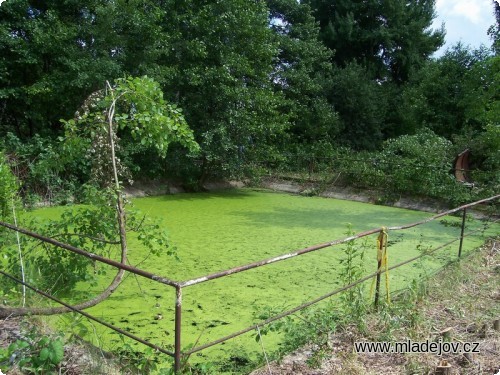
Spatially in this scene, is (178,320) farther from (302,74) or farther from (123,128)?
(302,74)

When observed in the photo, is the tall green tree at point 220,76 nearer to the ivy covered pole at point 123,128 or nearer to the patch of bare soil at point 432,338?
the ivy covered pole at point 123,128

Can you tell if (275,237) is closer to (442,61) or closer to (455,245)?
(455,245)

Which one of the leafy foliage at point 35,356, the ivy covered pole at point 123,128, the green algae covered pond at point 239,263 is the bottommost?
the green algae covered pond at point 239,263

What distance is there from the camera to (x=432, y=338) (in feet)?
9.90

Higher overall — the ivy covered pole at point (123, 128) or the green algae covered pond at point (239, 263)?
the ivy covered pole at point (123, 128)

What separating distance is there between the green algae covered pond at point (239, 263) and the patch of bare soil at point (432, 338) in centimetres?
47

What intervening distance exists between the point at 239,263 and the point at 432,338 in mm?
2698

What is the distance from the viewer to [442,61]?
54.0ft

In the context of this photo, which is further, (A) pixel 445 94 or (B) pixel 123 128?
(A) pixel 445 94

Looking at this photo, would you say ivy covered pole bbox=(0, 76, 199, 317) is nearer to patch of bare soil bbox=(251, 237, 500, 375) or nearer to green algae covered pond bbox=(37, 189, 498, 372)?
green algae covered pond bbox=(37, 189, 498, 372)

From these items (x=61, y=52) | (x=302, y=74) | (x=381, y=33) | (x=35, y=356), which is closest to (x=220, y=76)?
(x=61, y=52)

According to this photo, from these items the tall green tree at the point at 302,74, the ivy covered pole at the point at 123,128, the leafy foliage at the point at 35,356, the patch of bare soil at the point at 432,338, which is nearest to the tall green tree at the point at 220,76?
the tall green tree at the point at 302,74

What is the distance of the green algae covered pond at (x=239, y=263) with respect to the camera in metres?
3.45

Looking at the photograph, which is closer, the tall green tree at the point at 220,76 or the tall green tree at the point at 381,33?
the tall green tree at the point at 220,76
